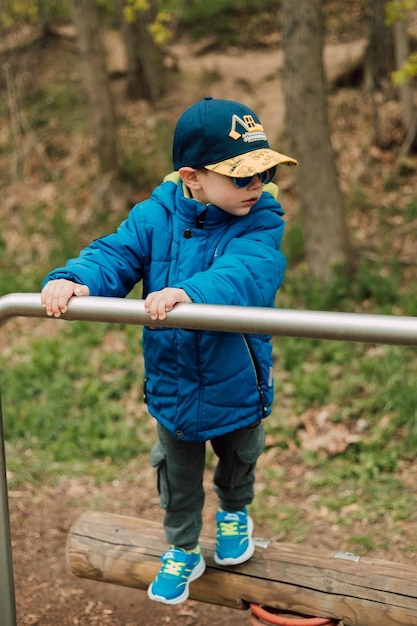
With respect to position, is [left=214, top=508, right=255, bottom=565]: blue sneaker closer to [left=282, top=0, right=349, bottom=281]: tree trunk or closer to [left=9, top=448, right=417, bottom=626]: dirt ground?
[left=9, top=448, right=417, bottom=626]: dirt ground

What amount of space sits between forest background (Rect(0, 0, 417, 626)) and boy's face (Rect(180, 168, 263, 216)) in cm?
202

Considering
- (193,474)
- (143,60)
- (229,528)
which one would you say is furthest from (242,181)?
(143,60)

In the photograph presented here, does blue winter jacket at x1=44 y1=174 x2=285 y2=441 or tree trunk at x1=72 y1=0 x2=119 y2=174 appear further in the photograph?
tree trunk at x1=72 y1=0 x2=119 y2=174

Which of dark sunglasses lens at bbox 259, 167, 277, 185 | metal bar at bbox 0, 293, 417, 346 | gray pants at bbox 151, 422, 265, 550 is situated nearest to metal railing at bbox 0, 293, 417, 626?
metal bar at bbox 0, 293, 417, 346

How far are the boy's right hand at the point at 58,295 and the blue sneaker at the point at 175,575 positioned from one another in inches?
40.2

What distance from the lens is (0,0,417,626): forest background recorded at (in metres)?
4.04

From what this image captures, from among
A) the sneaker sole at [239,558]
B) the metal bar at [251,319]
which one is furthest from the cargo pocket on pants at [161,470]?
the metal bar at [251,319]

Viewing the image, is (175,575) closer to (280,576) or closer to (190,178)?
(280,576)

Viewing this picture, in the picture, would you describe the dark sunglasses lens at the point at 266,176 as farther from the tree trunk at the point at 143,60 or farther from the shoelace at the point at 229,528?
the tree trunk at the point at 143,60

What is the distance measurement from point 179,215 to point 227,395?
554mm

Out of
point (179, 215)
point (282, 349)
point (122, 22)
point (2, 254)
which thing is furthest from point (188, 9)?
point (179, 215)

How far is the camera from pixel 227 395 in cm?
229

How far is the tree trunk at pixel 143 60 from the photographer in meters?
9.14

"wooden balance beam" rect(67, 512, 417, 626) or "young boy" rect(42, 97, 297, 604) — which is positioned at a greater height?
"young boy" rect(42, 97, 297, 604)
